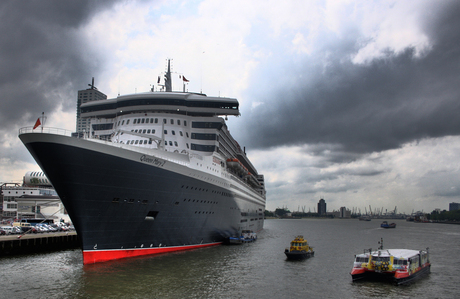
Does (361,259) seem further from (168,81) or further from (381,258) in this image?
(168,81)

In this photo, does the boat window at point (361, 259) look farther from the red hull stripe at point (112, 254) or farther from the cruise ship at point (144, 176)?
the red hull stripe at point (112, 254)

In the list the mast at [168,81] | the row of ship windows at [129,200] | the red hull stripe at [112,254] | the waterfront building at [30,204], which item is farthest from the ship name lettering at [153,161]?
the waterfront building at [30,204]

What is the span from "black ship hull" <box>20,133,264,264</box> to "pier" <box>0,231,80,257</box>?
1256 centimetres

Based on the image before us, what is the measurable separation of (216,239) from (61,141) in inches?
748

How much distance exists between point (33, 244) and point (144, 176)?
16846 millimetres

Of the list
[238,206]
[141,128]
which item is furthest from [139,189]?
[238,206]

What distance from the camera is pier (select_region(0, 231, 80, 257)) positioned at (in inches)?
1133

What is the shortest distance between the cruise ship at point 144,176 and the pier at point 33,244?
37.7 feet

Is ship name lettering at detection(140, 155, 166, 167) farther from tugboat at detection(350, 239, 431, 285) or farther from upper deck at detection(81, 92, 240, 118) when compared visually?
tugboat at detection(350, 239, 431, 285)

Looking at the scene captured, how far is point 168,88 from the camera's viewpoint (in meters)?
39.5

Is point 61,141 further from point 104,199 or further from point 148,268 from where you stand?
point 148,268

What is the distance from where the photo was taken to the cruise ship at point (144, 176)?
20.0m

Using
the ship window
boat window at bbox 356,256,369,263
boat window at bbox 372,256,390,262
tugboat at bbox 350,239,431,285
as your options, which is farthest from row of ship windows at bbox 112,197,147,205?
boat window at bbox 372,256,390,262

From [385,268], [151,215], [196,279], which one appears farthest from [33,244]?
[385,268]
